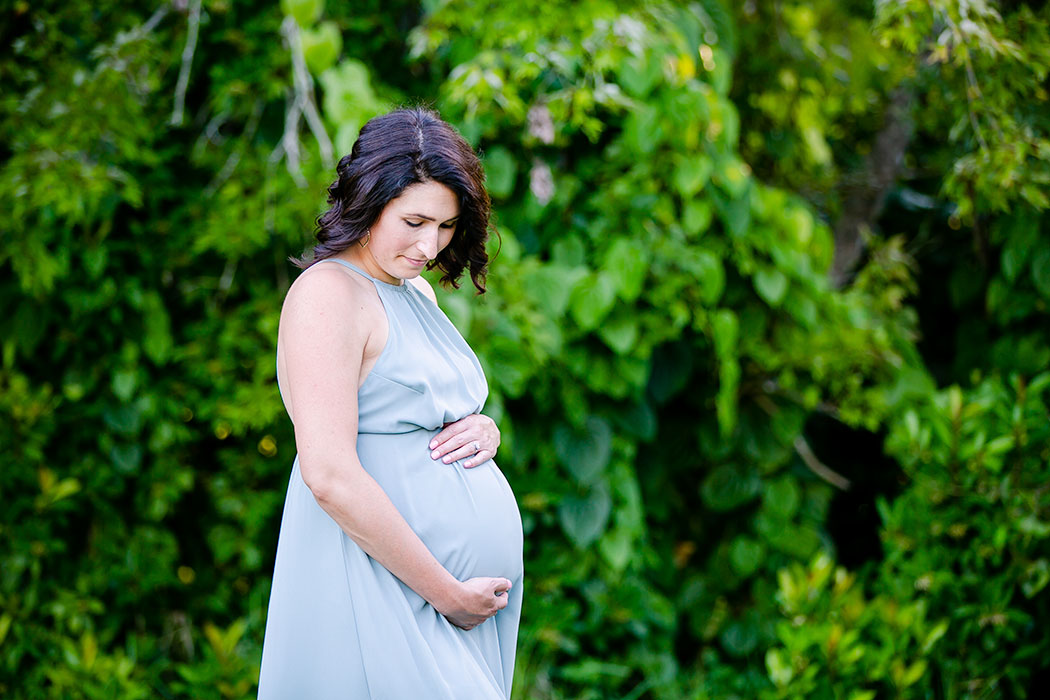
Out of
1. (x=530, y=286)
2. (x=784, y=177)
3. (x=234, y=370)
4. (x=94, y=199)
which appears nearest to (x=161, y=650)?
(x=234, y=370)

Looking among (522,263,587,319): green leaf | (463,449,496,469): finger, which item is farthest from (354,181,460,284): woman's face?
(522,263,587,319): green leaf

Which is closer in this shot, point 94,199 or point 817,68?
point 94,199

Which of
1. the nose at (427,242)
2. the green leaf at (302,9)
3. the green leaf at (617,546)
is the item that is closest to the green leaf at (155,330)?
the green leaf at (302,9)

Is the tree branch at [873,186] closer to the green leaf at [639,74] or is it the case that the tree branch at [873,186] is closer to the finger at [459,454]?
the green leaf at [639,74]

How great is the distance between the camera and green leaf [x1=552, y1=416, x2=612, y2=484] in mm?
3250

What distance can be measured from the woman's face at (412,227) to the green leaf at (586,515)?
6.40ft

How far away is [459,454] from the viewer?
1.51 m

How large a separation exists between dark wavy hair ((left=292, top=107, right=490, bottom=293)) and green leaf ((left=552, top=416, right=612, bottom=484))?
183 cm

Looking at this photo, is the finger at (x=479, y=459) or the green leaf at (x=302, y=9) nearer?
the finger at (x=479, y=459)

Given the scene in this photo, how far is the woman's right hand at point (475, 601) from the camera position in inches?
56.4

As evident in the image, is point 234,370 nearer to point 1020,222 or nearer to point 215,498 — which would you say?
point 215,498

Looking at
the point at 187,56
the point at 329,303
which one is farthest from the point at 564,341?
the point at 329,303

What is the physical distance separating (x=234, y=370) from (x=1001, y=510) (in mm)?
2604

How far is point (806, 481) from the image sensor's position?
152 inches
